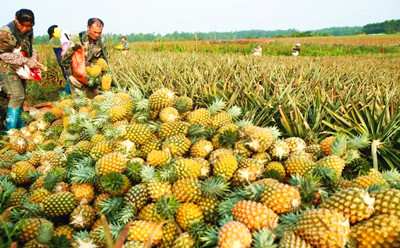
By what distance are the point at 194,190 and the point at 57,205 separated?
0.94 m

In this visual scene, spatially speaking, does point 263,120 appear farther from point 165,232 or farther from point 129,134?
point 165,232

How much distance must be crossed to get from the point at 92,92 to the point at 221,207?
404cm

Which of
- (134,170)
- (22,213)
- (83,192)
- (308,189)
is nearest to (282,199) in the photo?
(308,189)

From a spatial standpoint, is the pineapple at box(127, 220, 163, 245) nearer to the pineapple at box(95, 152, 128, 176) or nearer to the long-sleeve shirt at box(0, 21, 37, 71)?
the pineapple at box(95, 152, 128, 176)

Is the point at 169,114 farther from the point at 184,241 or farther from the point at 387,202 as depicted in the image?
the point at 387,202

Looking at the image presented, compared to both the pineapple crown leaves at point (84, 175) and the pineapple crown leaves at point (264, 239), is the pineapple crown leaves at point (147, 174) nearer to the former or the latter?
the pineapple crown leaves at point (84, 175)

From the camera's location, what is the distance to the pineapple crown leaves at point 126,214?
1.67m

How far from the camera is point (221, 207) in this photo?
165 centimetres

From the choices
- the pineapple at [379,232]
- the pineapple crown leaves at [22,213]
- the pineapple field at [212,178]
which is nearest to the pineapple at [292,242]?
the pineapple field at [212,178]

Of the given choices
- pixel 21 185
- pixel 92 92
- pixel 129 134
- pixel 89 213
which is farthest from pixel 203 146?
pixel 92 92

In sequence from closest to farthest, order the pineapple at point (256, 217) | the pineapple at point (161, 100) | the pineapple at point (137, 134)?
the pineapple at point (256, 217), the pineapple at point (137, 134), the pineapple at point (161, 100)

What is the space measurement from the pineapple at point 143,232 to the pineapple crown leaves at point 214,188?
0.36 metres

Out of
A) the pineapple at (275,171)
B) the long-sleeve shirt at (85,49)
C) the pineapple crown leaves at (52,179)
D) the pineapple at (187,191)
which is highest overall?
the long-sleeve shirt at (85,49)

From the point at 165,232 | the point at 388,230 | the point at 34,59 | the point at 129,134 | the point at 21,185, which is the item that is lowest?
the point at 21,185
